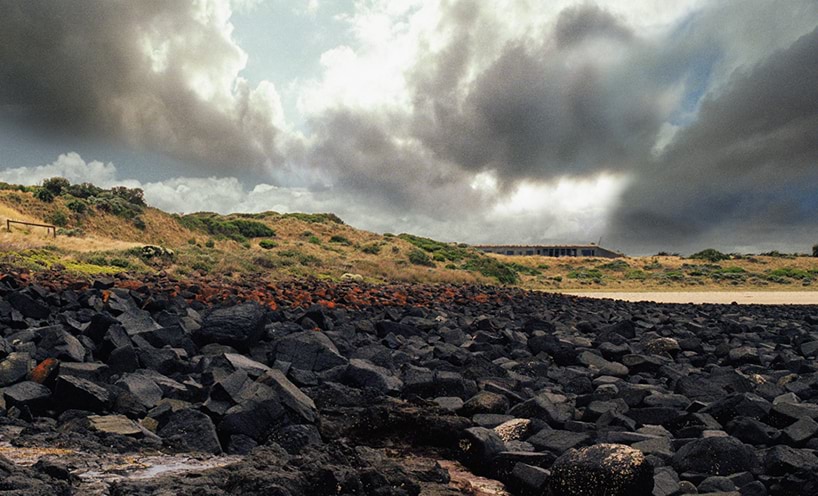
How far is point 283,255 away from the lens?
3603 centimetres

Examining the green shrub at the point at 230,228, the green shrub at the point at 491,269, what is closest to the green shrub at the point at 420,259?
the green shrub at the point at 491,269

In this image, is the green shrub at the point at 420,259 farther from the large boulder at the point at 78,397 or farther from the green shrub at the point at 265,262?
the large boulder at the point at 78,397

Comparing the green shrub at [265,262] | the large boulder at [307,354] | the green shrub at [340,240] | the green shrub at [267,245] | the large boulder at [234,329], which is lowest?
the large boulder at [307,354]

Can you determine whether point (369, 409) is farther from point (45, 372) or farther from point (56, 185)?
point (56, 185)

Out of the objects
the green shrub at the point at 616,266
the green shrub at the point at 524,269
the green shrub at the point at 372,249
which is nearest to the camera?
the green shrub at the point at 372,249

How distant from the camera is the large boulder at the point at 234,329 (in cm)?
668

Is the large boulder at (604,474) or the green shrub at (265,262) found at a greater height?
the green shrub at (265,262)

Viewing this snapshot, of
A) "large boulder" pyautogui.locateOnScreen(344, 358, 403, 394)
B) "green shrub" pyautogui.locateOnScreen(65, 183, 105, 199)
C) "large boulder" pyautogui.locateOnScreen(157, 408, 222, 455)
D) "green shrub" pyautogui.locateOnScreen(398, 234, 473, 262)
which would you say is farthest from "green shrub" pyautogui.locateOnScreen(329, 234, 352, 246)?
"large boulder" pyautogui.locateOnScreen(157, 408, 222, 455)

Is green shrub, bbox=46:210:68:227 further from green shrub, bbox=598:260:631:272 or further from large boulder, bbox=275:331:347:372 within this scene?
green shrub, bbox=598:260:631:272

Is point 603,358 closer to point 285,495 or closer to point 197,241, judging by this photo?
point 285,495

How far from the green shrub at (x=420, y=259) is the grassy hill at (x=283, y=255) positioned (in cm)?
12

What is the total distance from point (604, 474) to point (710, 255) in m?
73.0

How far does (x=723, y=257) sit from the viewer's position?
6725 centimetres

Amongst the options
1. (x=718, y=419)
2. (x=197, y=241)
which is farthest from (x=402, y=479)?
(x=197, y=241)
